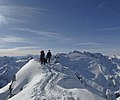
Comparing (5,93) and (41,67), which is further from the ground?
(41,67)

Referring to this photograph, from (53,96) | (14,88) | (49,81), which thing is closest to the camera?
(53,96)

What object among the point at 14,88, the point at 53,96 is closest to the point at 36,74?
the point at 14,88

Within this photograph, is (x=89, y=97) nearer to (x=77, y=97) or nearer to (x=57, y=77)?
(x=77, y=97)

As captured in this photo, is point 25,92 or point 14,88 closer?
point 25,92

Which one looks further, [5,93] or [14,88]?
[5,93]

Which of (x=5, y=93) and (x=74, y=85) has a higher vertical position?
(x=74, y=85)

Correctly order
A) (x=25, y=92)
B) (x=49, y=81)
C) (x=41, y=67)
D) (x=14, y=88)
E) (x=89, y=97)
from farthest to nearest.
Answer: (x=41, y=67), (x=14, y=88), (x=49, y=81), (x=25, y=92), (x=89, y=97)

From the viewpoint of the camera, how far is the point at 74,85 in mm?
33031

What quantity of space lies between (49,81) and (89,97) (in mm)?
9499

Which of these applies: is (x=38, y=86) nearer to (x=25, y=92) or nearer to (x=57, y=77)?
(x=25, y=92)

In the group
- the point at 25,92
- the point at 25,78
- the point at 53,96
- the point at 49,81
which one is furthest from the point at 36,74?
the point at 53,96

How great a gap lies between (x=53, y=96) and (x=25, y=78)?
46.3 ft

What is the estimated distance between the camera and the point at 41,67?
45906 millimetres

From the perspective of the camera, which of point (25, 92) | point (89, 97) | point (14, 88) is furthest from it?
point (14, 88)
